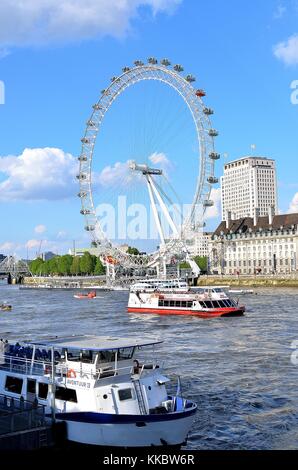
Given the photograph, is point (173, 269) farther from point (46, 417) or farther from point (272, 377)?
point (46, 417)

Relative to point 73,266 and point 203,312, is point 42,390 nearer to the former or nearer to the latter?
point 203,312

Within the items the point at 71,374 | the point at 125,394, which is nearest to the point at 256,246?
the point at 71,374

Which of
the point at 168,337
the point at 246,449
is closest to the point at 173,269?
the point at 168,337

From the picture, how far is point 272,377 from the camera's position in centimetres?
2472

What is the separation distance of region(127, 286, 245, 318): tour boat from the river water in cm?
174

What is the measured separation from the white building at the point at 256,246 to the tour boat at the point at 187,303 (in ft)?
207

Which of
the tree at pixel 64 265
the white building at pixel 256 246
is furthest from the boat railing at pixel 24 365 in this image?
the tree at pixel 64 265

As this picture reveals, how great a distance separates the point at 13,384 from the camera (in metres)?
17.9

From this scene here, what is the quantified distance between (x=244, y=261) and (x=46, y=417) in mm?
→ 123143

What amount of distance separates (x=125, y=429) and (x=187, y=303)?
42.1 metres

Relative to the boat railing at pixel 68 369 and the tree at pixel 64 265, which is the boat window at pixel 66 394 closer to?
the boat railing at pixel 68 369

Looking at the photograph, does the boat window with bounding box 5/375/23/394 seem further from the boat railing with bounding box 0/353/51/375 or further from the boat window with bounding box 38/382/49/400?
the boat window with bounding box 38/382/49/400

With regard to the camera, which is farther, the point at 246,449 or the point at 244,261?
the point at 244,261

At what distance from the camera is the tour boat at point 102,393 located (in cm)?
1528
